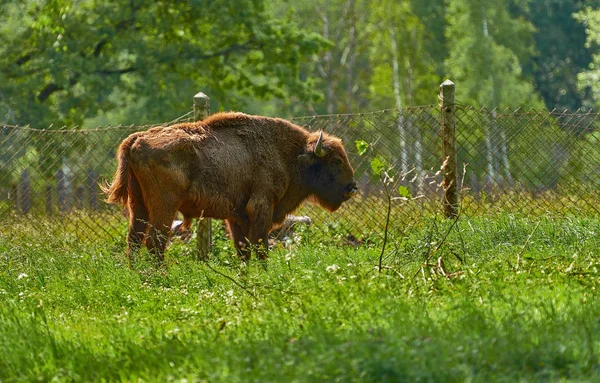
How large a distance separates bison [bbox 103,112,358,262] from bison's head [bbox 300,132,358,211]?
12mm

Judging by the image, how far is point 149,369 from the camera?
5.80 meters

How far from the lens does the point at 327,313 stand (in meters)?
6.59

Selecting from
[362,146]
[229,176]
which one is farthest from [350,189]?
[362,146]

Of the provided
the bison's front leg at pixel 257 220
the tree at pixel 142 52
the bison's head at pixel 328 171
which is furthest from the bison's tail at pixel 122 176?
the tree at pixel 142 52

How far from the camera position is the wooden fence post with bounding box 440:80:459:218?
11.9 meters

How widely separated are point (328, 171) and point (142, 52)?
17.7 meters

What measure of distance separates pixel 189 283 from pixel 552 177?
18.3 ft

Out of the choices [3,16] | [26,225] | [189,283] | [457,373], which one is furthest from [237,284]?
[3,16]

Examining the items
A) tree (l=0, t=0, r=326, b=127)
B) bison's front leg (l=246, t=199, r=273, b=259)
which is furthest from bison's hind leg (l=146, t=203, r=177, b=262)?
tree (l=0, t=0, r=326, b=127)

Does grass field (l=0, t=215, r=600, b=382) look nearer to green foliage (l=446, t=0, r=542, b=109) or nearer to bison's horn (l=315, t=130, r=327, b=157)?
bison's horn (l=315, t=130, r=327, b=157)

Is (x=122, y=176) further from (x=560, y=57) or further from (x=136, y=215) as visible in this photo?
(x=560, y=57)

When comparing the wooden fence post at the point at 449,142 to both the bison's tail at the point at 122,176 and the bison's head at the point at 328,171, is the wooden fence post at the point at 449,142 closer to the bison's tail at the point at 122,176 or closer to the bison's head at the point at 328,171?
the bison's head at the point at 328,171

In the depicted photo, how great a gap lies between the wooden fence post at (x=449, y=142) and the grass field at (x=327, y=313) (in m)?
1.33

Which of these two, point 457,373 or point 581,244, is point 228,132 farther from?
point 457,373
